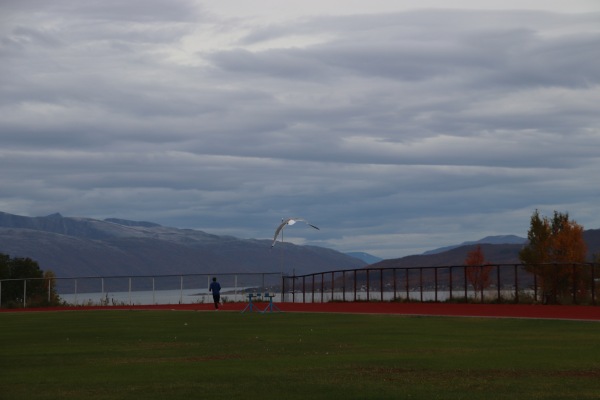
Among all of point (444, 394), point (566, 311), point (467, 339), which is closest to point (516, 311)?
point (566, 311)

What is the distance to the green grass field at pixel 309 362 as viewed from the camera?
18.3 metres

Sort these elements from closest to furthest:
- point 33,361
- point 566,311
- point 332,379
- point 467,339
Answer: point 332,379 → point 33,361 → point 467,339 → point 566,311

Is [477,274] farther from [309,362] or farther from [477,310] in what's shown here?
[309,362]

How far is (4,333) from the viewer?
38031 millimetres

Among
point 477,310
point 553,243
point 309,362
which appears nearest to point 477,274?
point 553,243

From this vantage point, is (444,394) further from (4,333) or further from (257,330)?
(4,333)

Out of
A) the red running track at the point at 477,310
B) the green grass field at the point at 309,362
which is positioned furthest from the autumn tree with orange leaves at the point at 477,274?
the green grass field at the point at 309,362

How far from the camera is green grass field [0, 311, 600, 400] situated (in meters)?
18.3

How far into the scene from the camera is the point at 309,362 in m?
23.2

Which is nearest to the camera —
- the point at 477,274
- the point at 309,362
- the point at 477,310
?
the point at 309,362

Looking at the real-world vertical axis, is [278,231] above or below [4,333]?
above

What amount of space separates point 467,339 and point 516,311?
2023cm

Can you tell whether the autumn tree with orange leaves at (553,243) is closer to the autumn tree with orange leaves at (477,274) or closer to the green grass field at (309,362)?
the autumn tree with orange leaves at (477,274)

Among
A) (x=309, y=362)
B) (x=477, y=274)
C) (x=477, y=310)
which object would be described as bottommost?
(x=309, y=362)
